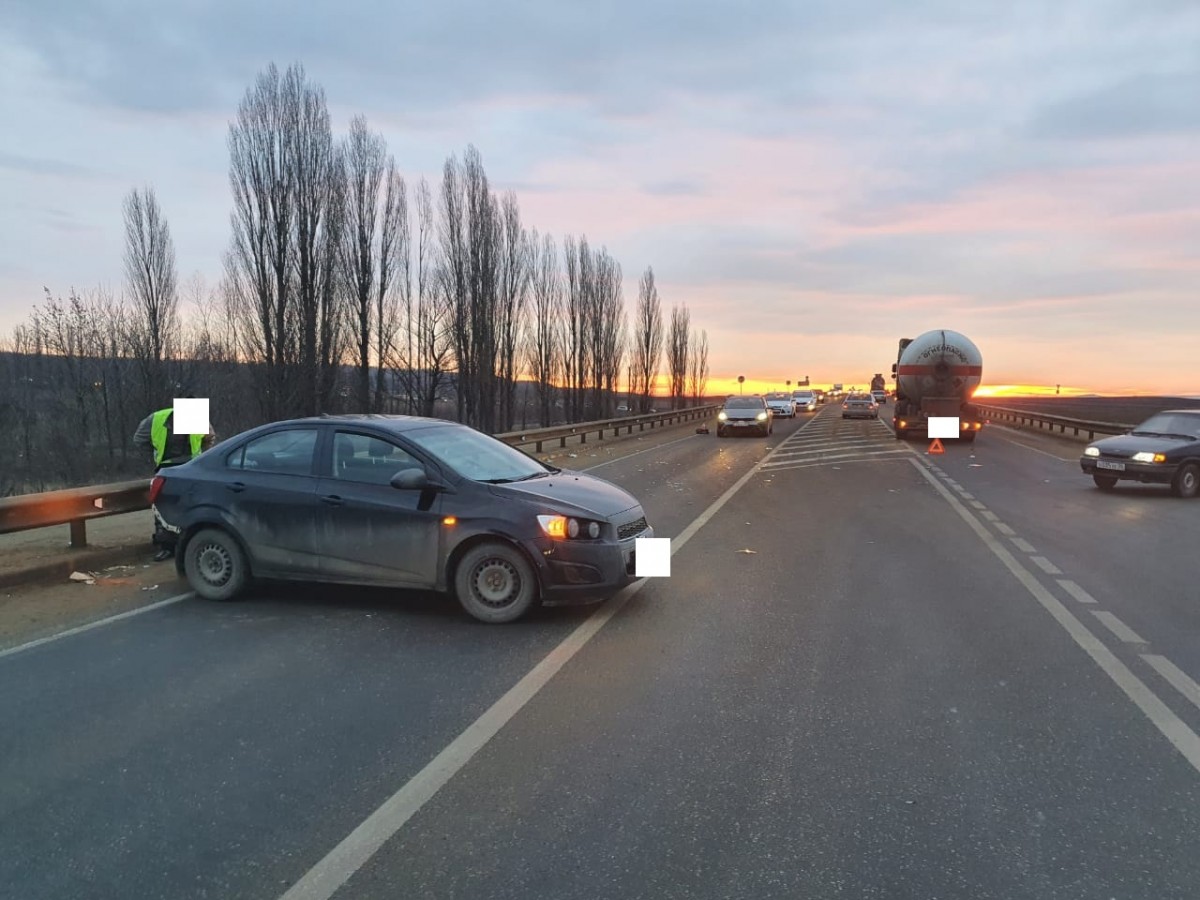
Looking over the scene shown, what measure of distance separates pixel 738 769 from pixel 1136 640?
394 cm

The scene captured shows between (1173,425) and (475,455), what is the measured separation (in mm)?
14874

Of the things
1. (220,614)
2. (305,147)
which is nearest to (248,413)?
(305,147)

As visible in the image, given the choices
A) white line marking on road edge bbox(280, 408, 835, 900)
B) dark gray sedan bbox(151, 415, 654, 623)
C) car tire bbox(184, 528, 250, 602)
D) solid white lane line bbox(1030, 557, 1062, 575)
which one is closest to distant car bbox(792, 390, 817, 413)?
solid white lane line bbox(1030, 557, 1062, 575)

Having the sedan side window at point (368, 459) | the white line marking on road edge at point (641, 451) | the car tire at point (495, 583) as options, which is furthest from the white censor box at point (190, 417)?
the white line marking on road edge at point (641, 451)

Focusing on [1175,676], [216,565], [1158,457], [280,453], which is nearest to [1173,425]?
[1158,457]

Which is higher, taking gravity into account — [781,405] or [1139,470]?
[781,405]

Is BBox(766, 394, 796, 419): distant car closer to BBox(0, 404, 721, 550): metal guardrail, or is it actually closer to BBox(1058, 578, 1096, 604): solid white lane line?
BBox(1058, 578, 1096, 604): solid white lane line

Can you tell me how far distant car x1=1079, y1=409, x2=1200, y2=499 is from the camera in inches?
592

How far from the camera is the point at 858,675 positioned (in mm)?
5387

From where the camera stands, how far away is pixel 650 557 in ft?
23.0

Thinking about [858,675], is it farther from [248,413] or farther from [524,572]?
[248,413]

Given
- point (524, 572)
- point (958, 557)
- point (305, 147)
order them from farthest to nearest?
point (305, 147) → point (958, 557) → point (524, 572)

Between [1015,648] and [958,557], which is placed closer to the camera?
[1015,648]

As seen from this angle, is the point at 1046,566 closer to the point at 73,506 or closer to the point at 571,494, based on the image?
the point at 571,494
